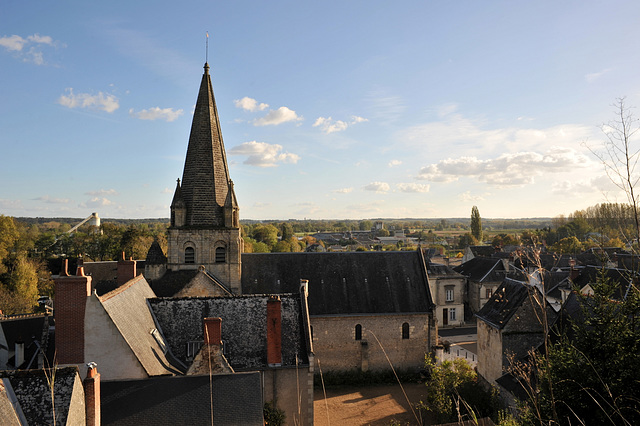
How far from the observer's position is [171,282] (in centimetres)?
2438

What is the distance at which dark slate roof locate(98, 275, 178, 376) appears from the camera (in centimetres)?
1391

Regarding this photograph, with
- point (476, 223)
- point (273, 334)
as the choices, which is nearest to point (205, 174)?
point (273, 334)

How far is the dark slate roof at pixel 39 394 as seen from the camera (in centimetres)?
861

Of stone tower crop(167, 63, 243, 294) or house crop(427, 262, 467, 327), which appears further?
house crop(427, 262, 467, 327)

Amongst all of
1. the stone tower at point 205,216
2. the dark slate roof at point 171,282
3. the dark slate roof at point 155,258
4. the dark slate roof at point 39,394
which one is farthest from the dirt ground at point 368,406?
the dark slate roof at point 39,394

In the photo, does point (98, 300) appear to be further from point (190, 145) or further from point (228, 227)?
point (190, 145)

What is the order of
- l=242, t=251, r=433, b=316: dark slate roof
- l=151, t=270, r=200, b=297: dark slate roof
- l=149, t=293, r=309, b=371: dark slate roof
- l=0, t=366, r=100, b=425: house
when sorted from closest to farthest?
l=0, t=366, r=100, b=425: house
l=149, t=293, r=309, b=371: dark slate roof
l=151, t=270, r=200, b=297: dark slate roof
l=242, t=251, r=433, b=316: dark slate roof

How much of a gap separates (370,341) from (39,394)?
19898 millimetres

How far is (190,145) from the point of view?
26234 mm

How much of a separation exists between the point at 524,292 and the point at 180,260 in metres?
19.0

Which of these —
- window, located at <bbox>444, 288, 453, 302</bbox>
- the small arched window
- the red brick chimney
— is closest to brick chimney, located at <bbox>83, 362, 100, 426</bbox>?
the red brick chimney

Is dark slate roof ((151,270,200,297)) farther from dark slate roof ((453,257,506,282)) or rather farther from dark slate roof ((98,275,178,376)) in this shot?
dark slate roof ((453,257,506,282))

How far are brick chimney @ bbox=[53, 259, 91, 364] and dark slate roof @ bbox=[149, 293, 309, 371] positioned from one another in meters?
4.35

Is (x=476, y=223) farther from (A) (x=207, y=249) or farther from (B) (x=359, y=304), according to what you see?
(A) (x=207, y=249)
